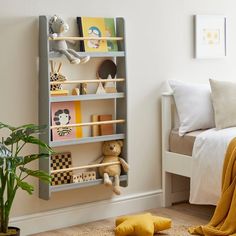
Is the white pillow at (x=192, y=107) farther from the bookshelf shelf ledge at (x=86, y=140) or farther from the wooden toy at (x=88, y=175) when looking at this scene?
the wooden toy at (x=88, y=175)

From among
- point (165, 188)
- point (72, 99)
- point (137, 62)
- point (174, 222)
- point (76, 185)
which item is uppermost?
point (137, 62)

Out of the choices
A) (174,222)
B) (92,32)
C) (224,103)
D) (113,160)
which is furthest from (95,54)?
(174,222)

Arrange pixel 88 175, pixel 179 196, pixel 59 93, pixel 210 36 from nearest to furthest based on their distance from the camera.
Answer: pixel 59 93
pixel 88 175
pixel 179 196
pixel 210 36

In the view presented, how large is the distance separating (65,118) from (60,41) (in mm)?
490

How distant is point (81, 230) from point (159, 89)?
1.21 m

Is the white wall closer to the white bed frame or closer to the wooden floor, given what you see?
the white bed frame

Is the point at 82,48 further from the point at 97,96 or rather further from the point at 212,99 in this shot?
the point at 212,99

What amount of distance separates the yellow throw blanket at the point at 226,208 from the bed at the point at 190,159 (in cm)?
17

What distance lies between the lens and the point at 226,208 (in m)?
3.68

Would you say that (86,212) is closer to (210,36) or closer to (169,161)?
(169,161)

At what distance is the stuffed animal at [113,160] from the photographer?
405 centimetres

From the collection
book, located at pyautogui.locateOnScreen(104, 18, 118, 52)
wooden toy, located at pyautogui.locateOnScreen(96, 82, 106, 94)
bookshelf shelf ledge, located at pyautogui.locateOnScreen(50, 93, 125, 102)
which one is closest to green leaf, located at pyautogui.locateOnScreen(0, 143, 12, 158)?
bookshelf shelf ledge, located at pyautogui.locateOnScreen(50, 93, 125, 102)

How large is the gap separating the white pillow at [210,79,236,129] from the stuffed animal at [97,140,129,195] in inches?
27.7

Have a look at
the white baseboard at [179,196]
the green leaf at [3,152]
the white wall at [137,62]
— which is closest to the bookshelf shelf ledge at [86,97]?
the white wall at [137,62]
